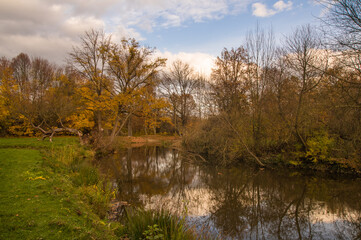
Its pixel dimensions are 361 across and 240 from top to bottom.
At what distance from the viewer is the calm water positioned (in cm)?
647

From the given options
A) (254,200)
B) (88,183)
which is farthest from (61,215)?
(254,200)

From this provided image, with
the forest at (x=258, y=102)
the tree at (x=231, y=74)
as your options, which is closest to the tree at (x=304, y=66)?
the forest at (x=258, y=102)

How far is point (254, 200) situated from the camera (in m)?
8.93

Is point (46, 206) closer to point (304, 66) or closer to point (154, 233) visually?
point (154, 233)

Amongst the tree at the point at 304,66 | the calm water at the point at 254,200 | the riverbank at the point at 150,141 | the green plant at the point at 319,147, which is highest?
the tree at the point at 304,66

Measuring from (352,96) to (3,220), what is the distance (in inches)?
529

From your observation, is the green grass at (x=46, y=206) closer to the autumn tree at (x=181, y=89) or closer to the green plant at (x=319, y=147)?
the green plant at (x=319, y=147)

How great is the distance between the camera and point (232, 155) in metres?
15.3

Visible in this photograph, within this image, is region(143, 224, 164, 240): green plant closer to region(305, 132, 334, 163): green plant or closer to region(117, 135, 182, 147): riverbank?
region(305, 132, 334, 163): green plant

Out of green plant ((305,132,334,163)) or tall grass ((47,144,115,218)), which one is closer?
tall grass ((47,144,115,218))

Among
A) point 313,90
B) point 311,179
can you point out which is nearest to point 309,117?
point 313,90

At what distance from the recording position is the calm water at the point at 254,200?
647 cm

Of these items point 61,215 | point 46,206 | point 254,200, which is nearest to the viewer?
point 61,215

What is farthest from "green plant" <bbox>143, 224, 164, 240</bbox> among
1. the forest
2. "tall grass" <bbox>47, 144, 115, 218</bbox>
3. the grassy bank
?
the forest
